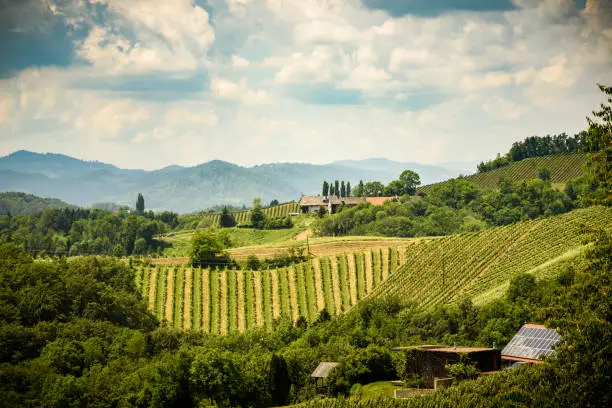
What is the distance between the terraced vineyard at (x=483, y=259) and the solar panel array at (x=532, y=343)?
73.8ft

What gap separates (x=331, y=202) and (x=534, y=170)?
53.6 m

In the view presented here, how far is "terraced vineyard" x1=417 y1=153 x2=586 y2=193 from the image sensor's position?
173337mm

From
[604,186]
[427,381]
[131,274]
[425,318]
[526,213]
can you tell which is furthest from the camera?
[526,213]

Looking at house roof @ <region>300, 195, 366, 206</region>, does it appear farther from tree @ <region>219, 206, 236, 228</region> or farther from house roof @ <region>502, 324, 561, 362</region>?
house roof @ <region>502, 324, 561, 362</region>

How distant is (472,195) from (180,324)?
9210cm

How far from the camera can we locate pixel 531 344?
4550 centimetres

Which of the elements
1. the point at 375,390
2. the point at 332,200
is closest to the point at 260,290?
the point at 375,390

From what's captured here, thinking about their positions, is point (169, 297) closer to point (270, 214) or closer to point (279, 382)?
point (279, 382)

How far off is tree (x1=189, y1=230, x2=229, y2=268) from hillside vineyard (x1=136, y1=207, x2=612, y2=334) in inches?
203

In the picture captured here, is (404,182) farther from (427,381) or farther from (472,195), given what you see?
(427,381)

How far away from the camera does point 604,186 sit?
35.3 meters

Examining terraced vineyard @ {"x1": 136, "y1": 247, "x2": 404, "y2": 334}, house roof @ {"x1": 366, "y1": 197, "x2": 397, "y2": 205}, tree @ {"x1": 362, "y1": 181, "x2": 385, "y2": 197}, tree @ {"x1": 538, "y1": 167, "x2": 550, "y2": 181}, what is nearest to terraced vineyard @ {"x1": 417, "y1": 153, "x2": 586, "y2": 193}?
tree @ {"x1": 538, "y1": 167, "x2": 550, "y2": 181}

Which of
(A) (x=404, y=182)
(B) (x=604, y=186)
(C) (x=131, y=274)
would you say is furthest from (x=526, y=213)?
(B) (x=604, y=186)

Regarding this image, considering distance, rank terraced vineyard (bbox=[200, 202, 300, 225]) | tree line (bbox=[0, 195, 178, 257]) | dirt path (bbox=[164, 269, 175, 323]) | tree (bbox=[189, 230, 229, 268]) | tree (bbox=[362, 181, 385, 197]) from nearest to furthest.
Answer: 1. dirt path (bbox=[164, 269, 175, 323])
2. tree (bbox=[189, 230, 229, 268])
3. tree line (bbox=[0, 195, 178, 257])
4. terraced vineyard (bbox=[200, 202, 300, 225])
5. tree (bbox=[362, 181, 385, 197])
